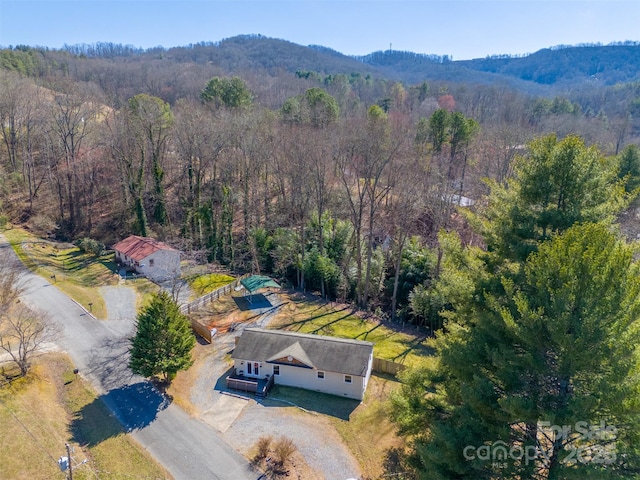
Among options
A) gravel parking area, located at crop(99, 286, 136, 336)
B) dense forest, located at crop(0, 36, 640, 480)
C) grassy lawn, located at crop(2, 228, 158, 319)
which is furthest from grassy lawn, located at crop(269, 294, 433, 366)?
grassy lawn, located at crop(2, 228, 158, 319)

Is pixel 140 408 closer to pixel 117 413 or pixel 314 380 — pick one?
pixel 117 413

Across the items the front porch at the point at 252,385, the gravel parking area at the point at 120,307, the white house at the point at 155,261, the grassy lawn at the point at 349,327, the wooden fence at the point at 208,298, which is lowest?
the grassy lawn at the point at 349,327

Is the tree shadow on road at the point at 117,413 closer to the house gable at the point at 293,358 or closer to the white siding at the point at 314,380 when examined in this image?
the white siding at the point at 314,380

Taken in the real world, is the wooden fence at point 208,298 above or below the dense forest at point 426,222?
below

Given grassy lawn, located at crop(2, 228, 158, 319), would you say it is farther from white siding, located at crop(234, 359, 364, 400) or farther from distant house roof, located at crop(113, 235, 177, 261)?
white siding, located at crop(234, 359, 364, 400)

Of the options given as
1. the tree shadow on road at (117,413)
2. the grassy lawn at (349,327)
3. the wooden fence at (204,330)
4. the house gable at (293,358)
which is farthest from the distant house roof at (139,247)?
the house gable at (293,358)

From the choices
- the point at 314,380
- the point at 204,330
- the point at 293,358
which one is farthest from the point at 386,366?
the point at 204,330
